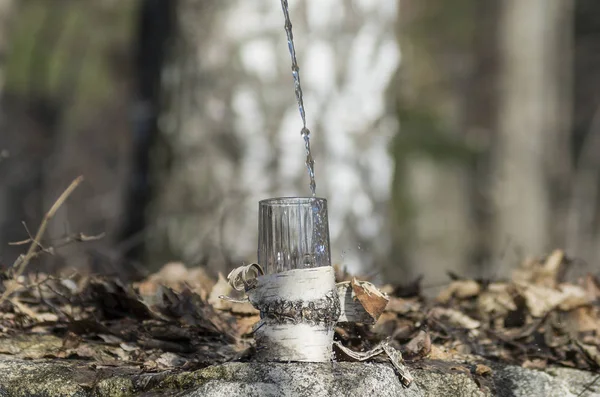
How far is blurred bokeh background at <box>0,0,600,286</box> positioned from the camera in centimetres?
419

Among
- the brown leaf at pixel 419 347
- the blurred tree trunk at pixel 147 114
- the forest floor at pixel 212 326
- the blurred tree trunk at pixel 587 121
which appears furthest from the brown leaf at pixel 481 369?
the blurred tree trunk at pixel 587 121

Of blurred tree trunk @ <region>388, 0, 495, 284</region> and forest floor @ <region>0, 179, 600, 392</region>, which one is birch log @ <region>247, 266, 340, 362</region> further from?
blurred tree trunk @ <region>388, 0, 495, 284</region>

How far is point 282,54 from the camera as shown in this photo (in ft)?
13.8

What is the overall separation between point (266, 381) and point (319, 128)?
2.64 m

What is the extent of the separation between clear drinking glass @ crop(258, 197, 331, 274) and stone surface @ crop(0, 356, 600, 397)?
0.25 meters

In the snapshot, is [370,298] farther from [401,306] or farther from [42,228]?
[42,228]

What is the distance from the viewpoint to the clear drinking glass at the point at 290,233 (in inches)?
76.0

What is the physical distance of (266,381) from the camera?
1.74 m

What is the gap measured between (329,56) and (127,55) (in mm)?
13306

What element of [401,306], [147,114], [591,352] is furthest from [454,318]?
[147,114]

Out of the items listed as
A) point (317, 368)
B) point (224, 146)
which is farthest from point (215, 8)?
point (317, 368)

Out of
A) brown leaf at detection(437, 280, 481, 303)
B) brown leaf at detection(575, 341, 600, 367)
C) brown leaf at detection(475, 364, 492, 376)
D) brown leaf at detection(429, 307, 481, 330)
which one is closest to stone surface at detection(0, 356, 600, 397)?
brown leaf at detection(475, 364, 492, 376)

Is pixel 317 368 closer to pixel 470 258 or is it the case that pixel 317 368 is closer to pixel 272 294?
pixel 272 294

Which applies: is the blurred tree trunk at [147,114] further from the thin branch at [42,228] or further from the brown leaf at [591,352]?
the brown leaf at [591,352]
